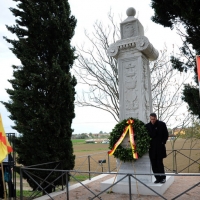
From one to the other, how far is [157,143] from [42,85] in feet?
13.0

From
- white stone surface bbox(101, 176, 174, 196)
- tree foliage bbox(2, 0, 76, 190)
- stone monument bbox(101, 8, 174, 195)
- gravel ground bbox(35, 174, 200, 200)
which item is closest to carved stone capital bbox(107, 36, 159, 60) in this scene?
stone monument bbox(101, 8, 174, 195)

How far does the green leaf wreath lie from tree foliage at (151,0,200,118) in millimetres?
1664

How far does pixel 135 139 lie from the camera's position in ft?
19.4

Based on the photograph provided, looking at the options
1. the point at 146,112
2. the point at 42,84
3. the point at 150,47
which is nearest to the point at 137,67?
the point at 150,47

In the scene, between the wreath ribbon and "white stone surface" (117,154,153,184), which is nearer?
the wreath ribbon

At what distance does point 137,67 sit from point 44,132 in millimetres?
3441

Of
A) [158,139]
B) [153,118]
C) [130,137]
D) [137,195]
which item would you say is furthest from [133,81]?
[137,195]

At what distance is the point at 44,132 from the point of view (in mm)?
7074

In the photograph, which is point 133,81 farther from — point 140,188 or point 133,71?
point 140,188

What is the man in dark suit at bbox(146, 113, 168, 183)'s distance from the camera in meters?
5.64

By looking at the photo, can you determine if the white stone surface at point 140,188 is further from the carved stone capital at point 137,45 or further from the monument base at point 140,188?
the carved stone capital at point 137,45

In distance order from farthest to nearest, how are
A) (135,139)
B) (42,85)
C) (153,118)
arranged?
(42,85) < (135,139) < (153,118)

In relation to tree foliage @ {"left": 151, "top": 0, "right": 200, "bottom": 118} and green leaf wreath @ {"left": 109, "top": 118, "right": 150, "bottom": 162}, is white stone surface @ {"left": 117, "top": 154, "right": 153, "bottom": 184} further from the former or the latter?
tree foliage @ {"left": 151, "top": 0, "right": 200, "bottom": 118}

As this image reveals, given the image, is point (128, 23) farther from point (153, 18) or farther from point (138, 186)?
point (138, 186)
